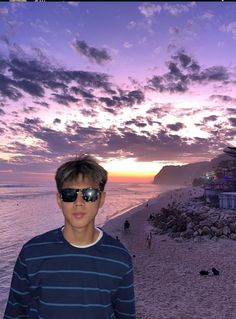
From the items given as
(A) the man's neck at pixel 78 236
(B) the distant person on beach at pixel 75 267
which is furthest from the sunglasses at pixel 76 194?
(A) the man's neck at pixel 78 236

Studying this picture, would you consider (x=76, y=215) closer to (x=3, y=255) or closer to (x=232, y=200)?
(x=3, y=255)

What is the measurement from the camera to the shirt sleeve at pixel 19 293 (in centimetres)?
322

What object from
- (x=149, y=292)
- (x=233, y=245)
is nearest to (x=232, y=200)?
(x=233, y=245)

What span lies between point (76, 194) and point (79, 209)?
0.14m

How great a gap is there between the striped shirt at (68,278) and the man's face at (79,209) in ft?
0.55

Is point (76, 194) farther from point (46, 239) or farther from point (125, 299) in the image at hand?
point (125, 299)

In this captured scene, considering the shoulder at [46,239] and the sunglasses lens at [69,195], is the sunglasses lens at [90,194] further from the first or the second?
the shoulder at [46,239]

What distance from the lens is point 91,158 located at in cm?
342

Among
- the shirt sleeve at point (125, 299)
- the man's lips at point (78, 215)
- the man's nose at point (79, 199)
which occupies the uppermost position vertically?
the man's nose at point (79, 199)

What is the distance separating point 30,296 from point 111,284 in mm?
764

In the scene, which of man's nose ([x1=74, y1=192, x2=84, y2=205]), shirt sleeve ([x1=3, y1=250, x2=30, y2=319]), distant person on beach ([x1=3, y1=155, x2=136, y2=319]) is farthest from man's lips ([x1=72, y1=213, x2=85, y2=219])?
shirt sleeve ([x1=3, y1=250, x2=30, y2=319])

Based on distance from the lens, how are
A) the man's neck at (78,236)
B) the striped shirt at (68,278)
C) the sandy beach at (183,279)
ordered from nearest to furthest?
1. the striped shirt at (68,278)
2. the man's neck at (78,236)
3. the sandy beach at (183,279)

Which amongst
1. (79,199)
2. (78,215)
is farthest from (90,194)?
(78,215)

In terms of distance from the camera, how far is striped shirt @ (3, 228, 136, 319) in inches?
123
